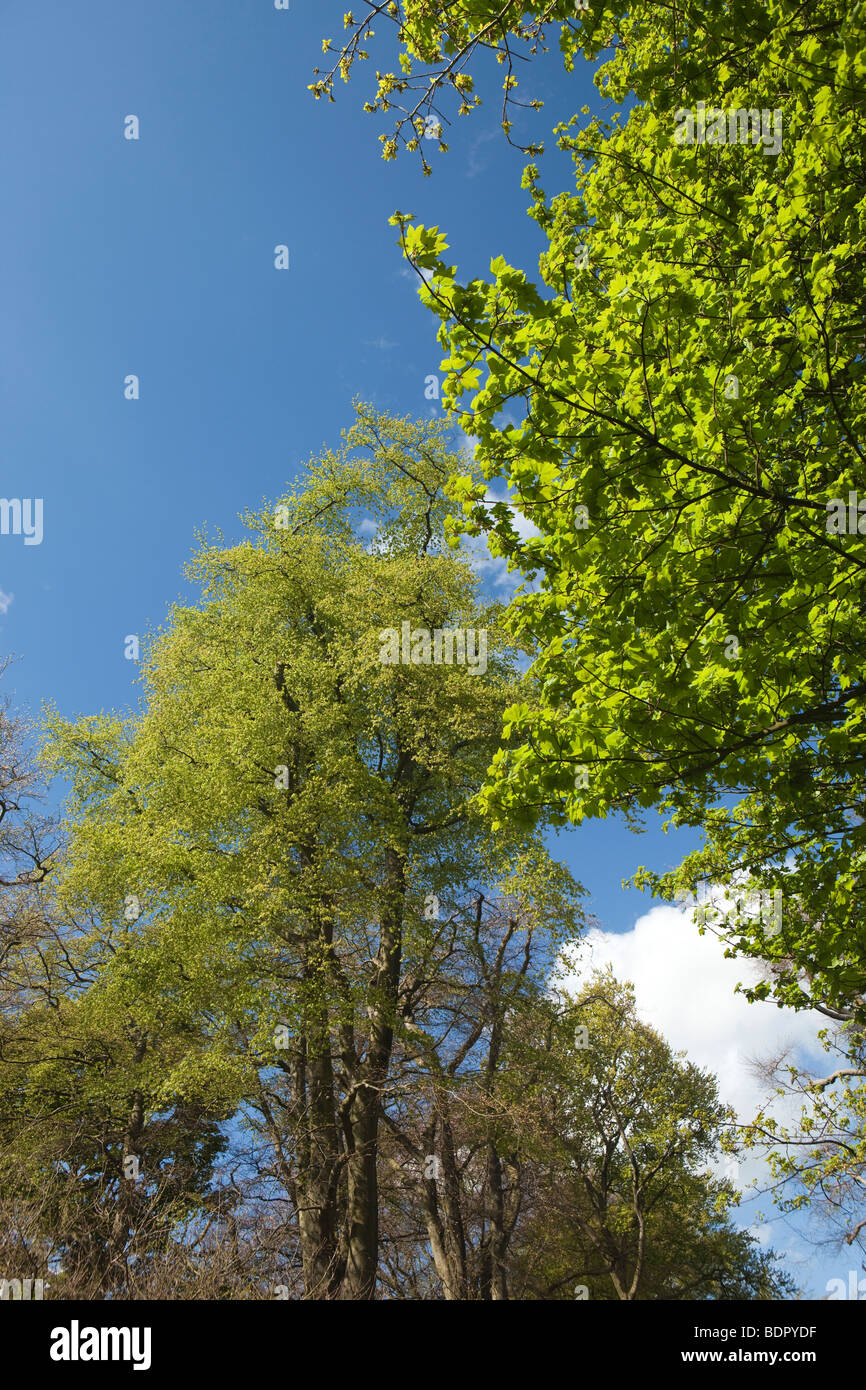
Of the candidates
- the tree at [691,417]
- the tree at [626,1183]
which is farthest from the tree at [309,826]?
the tree at [691,417]

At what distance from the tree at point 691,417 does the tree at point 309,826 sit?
711 centimetres

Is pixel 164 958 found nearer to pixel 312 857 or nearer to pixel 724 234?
pixel 312 857

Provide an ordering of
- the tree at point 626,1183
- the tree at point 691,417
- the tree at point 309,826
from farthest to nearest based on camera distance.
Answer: the tree at point 626,1183, the tree at point 309,826, the tree at point 691,417

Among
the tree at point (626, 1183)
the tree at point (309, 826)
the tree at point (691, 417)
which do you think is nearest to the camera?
the tree at point (691, 417)

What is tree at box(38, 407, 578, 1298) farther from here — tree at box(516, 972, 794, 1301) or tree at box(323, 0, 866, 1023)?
tree at box(323, 0, 866, 1023)

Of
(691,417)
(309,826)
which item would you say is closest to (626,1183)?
(309,826)

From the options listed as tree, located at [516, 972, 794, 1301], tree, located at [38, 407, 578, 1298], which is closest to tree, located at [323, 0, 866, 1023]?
tree, located at [38, 407, 578, 1298]

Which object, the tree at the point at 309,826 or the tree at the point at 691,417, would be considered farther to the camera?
the tree at the point at 309,826

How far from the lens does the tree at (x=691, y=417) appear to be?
4.60 metres

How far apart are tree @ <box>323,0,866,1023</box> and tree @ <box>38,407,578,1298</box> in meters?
7.11

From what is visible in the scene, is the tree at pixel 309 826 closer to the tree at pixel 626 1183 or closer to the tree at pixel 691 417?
the tree at pixel 626 1183

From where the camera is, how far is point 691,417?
16.5 ft

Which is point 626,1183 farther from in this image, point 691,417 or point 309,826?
point 691,417
